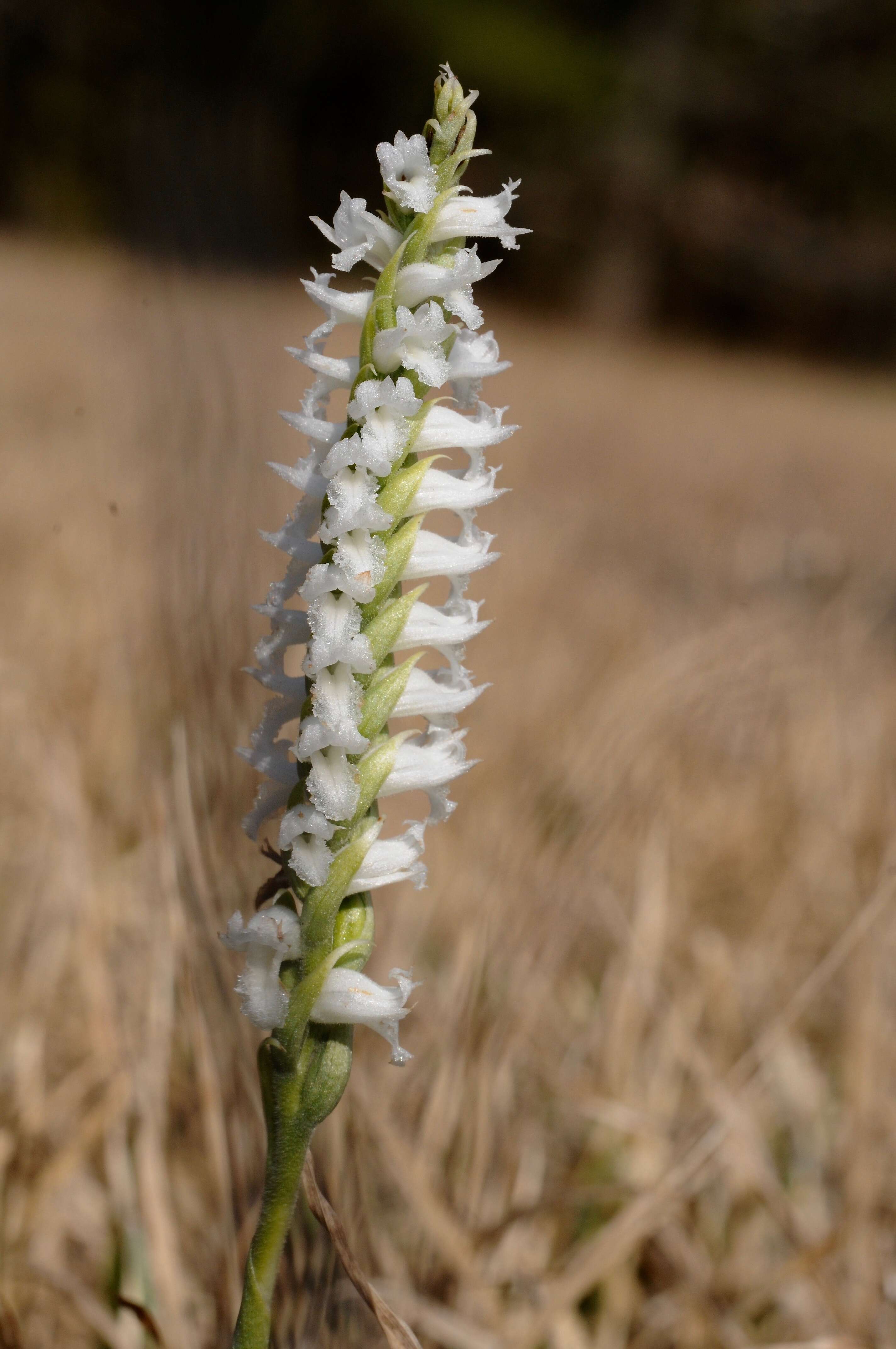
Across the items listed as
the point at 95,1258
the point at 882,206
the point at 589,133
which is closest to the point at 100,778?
the point at 95,1258

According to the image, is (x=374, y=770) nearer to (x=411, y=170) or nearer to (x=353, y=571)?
(x=353, y=571)

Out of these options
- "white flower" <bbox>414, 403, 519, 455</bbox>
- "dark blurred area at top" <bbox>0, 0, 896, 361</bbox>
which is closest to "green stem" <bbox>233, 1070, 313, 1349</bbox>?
"white flower" <bbox>414, 403, 519, 455</bbox>

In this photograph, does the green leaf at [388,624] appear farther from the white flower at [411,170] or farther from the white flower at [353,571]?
the white flower at [411,170]

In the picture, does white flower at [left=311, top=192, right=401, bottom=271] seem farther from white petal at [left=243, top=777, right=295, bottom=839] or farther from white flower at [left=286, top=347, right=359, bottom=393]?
white petal at [left=243, top=777, right=295, bottom=839]

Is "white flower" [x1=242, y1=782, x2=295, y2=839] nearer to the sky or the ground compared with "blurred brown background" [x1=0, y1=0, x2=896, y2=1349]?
nearer to the sky

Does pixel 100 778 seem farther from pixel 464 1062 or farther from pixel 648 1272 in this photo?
pixel 648 1272

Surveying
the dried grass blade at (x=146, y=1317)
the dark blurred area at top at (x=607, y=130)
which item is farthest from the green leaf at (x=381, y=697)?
the dark blurred area at top at (x=607, y=130)

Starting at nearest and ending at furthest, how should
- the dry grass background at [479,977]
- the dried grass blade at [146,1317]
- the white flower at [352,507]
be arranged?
the white flower at [352,507] → the dried grass blade at [146,1317] → the dry grass background at [479,977]

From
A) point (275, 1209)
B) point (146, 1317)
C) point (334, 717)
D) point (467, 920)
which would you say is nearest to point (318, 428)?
point (334, 717)
